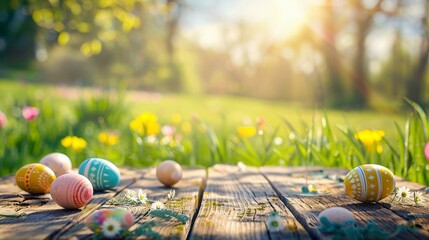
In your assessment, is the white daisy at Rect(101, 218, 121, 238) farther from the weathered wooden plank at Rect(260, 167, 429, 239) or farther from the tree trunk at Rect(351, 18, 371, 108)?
the tree trunk at Rect(351, 18, 371, 108)

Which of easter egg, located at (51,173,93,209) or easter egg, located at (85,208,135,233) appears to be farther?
easter egg, located at (51,173,93,209)

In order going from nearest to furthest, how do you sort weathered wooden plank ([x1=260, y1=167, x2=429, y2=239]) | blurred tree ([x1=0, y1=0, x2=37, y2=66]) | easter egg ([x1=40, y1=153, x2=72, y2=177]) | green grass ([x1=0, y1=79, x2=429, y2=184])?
weathered wooden plank ([x1=260, y1=167, x2=429, y2=239]), easter egg ([x1=40, y1=153, x2=72, y2=177]), green grass ([x1=0, y1=79, x2=429, y2=184]), blurred tree ([x1=0, y1=0, x2=37, y2=66])

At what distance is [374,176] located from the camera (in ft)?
7.41

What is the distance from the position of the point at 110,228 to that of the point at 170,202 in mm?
687

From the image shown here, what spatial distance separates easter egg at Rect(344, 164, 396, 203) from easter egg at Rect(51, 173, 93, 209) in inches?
47.0

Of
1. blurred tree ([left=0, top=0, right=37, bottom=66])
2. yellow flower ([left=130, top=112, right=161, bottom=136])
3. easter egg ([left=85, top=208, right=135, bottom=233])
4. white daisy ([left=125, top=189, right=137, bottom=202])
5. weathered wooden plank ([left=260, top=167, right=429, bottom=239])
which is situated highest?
blurred tree ([left=0, top=0, right=37, bottom=66])

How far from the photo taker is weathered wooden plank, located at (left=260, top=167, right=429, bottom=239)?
71.7 inches

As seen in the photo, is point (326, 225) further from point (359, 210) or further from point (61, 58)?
point (61, 58)

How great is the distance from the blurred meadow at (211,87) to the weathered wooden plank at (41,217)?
70.4 inches

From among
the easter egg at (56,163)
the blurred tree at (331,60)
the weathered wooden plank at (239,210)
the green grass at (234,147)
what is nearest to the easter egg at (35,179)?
the easter egg at (56,163)

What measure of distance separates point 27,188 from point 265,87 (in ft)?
133

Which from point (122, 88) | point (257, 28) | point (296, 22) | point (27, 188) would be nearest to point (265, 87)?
point (257, 28)

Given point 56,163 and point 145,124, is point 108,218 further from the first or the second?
point 145,124

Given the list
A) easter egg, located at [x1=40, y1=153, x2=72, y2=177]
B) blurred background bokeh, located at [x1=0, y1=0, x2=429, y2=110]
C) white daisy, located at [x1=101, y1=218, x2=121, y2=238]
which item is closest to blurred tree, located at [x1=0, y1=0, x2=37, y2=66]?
blurred background bokeh, located at [x1=0, y1=0, x2=429, y2=110]
